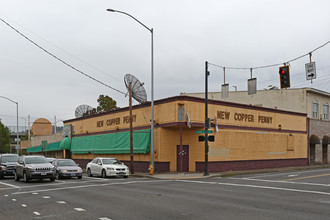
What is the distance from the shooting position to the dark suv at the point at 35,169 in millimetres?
20969

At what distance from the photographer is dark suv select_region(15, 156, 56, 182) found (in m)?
21.0

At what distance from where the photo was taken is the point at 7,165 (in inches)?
1016

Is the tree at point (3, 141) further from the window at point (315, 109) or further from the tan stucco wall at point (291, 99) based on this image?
the window at point (315, 109)

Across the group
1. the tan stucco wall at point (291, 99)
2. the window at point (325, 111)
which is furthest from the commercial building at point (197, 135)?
the window at point (325, 111)

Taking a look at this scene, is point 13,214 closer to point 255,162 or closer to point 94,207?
point 94,207

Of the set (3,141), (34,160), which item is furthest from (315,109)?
(3,141)

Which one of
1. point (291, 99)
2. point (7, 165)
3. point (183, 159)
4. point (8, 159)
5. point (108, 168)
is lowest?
point (108, 168)

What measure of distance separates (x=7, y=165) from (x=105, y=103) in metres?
43.7

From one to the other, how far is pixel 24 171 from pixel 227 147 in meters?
16.6

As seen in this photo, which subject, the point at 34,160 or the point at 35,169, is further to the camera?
the point at 34,160

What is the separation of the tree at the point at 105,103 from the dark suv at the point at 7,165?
41935mm

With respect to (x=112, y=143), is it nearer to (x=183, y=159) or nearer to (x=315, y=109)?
(x=183, y=159)

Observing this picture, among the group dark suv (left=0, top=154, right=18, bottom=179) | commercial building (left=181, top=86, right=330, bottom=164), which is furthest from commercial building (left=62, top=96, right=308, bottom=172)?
dark suv (left=0, top=154, right=18, bottom=179)

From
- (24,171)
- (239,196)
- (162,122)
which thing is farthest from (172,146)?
(239,196)
